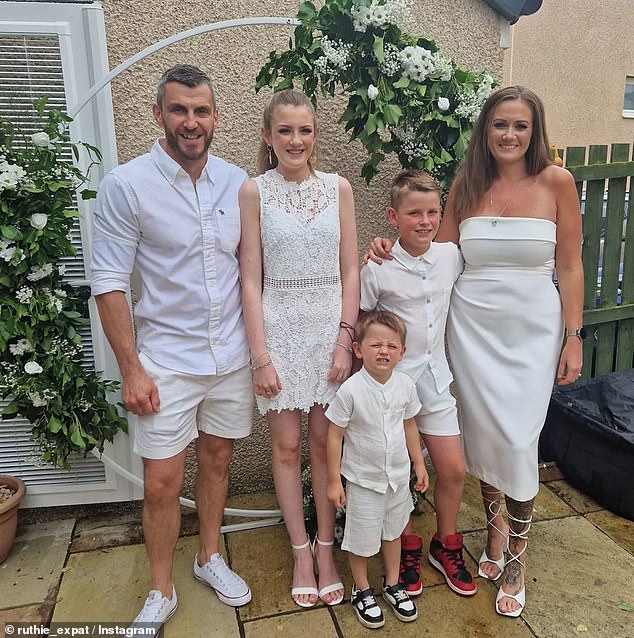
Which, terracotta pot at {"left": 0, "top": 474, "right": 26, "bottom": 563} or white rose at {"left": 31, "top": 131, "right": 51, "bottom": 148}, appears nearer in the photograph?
white rose at {"left": 31, "top": 131, "right": 51, "bottom": 148}

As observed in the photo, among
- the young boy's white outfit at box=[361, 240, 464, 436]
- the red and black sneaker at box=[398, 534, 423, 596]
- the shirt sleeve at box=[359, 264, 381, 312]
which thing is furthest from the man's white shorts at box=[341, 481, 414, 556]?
the shirt sleeve at box=[359, 264, 381, 312]

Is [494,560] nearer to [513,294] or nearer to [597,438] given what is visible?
[597,438]

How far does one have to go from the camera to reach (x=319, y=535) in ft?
7.61

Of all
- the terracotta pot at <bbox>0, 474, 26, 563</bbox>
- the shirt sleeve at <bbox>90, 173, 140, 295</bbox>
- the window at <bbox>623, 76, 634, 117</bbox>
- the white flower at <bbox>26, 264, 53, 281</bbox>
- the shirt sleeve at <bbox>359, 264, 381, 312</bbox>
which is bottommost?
the terracotta pot at <bbox>0, 474, 26, 563</bbox>

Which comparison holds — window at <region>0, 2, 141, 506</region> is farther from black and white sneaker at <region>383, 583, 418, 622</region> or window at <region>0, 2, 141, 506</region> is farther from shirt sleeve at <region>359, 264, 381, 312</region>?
black and white sneaker at <region>383, 583, 418, 622</region>

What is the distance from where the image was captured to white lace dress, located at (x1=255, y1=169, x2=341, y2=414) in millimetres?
2049

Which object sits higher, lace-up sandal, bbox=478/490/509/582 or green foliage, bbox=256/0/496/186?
green foliage, bbox=256/0/496/186

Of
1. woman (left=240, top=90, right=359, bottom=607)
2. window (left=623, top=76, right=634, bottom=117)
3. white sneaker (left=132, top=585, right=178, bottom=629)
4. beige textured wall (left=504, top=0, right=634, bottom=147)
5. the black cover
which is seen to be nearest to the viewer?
woman (left=240, top=90, right=359, bottom=607)

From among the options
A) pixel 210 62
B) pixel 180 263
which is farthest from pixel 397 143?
pixel 180 263

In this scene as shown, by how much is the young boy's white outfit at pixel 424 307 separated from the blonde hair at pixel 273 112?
1.65 feet

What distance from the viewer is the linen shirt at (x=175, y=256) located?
193 cm

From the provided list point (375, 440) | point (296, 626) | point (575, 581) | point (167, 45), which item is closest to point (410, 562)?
point (296, 626)

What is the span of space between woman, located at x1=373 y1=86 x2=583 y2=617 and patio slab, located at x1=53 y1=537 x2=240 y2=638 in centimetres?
117

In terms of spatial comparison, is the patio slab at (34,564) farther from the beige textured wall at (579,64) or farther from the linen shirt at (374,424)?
the beige textured wall at (579,64)
